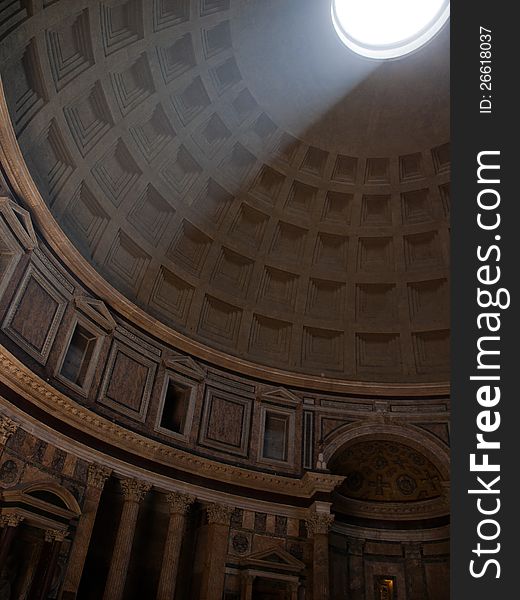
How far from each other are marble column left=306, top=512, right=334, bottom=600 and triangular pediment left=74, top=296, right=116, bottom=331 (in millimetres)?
9320

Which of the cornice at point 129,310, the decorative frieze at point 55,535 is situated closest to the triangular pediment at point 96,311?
the cornice at point 129,310

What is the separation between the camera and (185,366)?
19938 millimetres

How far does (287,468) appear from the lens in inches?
773

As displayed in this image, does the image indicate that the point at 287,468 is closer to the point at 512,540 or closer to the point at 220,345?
the point at 220,345

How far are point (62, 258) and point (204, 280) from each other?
661cm

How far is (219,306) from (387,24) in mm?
13600

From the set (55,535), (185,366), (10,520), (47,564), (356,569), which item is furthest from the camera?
(185,366)

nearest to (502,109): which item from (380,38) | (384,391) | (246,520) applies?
(246,520)

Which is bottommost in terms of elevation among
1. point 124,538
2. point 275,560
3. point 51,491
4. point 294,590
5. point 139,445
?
point 294,590

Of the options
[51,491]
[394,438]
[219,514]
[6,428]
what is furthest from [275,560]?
[6,428]

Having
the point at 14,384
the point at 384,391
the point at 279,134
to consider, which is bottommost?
the point at 14,384

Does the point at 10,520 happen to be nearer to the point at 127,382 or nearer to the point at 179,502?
the point at 179,502

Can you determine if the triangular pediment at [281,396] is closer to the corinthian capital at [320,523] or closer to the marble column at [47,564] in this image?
the corinthian capital at [320,523]

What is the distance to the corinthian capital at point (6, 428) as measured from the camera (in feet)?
43.8
